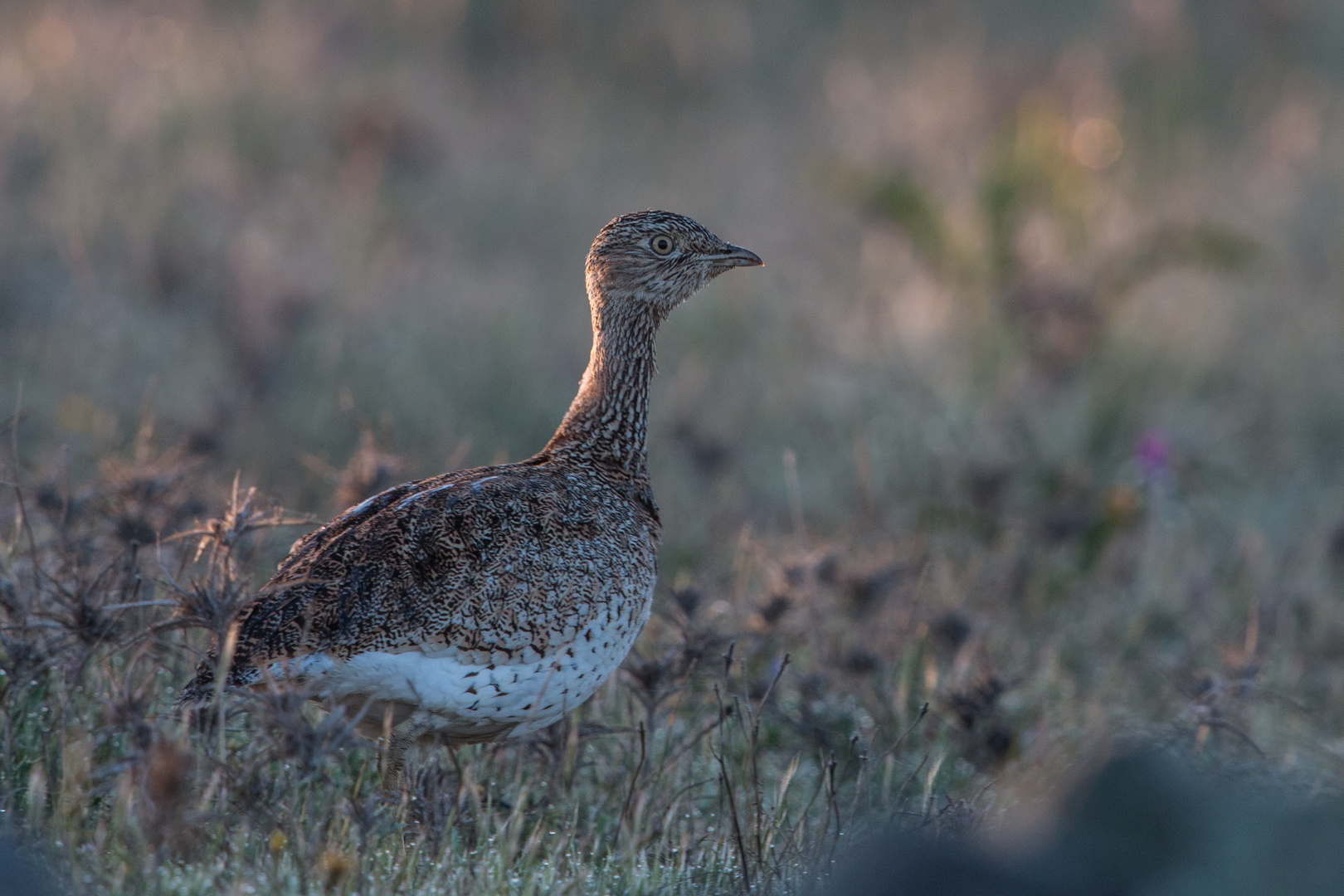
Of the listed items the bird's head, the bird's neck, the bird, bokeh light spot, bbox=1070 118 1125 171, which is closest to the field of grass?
bokeh light spot, bbox=1070 118 1125 171

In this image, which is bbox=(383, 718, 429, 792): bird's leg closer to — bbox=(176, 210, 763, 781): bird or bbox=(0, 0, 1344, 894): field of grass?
bbox=(176, 210, 763, 781): bird

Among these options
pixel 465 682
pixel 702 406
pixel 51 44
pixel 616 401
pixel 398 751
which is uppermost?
pixel 51 44

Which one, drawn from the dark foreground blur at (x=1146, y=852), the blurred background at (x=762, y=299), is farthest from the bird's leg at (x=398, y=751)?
the dark foreground blur at (x=1146, y=852)

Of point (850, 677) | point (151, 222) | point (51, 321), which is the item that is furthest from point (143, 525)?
point (151, 222)

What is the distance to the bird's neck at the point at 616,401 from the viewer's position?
4145 millimetres

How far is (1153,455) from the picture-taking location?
6.04m

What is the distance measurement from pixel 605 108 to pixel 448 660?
37.5 ft

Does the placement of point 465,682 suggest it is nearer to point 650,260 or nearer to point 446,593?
point 446,593

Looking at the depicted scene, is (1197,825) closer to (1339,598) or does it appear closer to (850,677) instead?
(850,677)

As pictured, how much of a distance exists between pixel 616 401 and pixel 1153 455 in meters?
2.91

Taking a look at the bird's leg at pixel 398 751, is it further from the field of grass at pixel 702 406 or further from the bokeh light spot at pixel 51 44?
the bokeh light spot at pixel 51 44

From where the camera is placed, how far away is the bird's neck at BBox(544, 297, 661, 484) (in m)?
4.14

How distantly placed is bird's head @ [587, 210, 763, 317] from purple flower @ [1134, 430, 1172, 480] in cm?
257

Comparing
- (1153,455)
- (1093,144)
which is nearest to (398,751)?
(1153,455)
